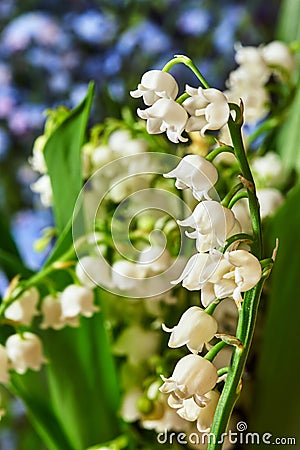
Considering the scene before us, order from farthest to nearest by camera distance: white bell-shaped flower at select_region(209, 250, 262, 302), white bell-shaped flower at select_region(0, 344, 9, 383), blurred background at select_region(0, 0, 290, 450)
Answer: blurred background at select_region(0, 0, 290, 450) < white bell-shaped flower at select_region(0, 344, 9, 383) < white bell-shaped flower at select_region(209, 250, 262, 302)

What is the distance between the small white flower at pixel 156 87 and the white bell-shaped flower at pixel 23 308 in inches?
7.9

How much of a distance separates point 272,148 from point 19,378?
0.26 meters

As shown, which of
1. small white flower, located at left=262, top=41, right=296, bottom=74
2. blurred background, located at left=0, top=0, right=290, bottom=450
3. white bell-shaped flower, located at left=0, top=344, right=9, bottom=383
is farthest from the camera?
blurred background, located at left=0, top=0, right=290, bottom=450

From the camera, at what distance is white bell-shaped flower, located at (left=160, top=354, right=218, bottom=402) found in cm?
30

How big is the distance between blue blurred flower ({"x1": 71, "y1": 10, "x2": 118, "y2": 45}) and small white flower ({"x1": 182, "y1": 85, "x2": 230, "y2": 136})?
0.80 meters

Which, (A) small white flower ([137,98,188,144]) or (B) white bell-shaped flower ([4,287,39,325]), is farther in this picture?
(B) white bell-shaped flower ([4,287,39,325])

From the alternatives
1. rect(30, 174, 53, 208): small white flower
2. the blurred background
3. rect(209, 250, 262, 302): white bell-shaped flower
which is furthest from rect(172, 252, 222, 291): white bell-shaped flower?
the blurred background

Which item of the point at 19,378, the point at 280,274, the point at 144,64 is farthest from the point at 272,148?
the point at 144,64

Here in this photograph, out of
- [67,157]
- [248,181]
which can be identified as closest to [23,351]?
[67,157]

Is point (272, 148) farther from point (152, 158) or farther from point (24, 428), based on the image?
point (24, 428)

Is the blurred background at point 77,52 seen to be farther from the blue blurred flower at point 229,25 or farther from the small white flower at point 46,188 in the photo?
the small white flower at point 46,188

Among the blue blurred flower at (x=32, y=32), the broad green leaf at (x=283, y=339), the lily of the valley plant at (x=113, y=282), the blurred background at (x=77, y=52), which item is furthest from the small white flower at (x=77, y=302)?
the blue blurred flower at (x=32, y=32)

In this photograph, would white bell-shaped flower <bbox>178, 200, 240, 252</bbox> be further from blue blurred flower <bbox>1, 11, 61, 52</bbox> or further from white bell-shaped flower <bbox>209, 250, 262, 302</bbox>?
blue blurred flower <bbox>1, 11, 61, 52</bbox>

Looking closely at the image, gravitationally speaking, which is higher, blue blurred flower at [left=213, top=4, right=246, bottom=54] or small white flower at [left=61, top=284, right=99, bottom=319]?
blue blurred flower at [left=213, top=4, right=246, bottom=54]
